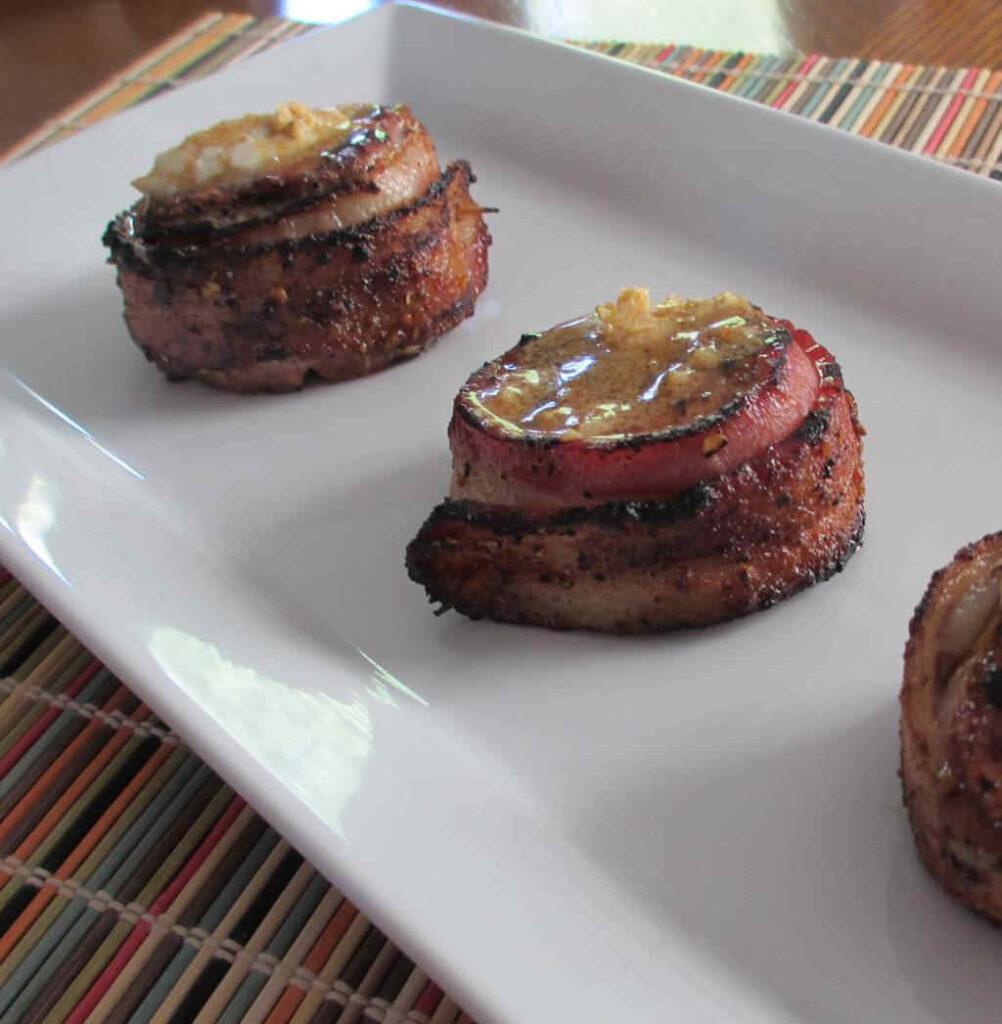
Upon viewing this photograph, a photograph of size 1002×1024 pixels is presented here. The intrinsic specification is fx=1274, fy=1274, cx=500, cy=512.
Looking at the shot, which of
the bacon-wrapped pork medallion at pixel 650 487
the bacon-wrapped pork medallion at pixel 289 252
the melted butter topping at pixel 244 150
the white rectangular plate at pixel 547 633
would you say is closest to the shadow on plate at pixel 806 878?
the white rectangular plate at pixel 547 633

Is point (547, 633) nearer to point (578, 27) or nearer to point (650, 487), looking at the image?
point (650, 487)

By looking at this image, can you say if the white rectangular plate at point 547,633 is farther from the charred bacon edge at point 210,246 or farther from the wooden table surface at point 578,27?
the wooden table surface at point 578,27

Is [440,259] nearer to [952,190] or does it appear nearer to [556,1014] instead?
[952,190]

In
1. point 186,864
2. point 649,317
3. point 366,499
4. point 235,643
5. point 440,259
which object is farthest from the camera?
point 440,259

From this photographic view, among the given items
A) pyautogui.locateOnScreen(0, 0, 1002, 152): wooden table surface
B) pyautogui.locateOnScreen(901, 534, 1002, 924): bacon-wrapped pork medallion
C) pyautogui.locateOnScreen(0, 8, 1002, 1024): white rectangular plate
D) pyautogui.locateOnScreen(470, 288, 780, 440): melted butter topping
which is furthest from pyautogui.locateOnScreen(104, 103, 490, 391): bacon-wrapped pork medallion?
pyautogui.locateOnScreen(0, 0, 1002, 152): wooden table surface

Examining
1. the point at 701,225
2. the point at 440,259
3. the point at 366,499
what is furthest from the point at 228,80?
the point at 366,499

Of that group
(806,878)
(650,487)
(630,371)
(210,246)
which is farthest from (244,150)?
(806,878)
